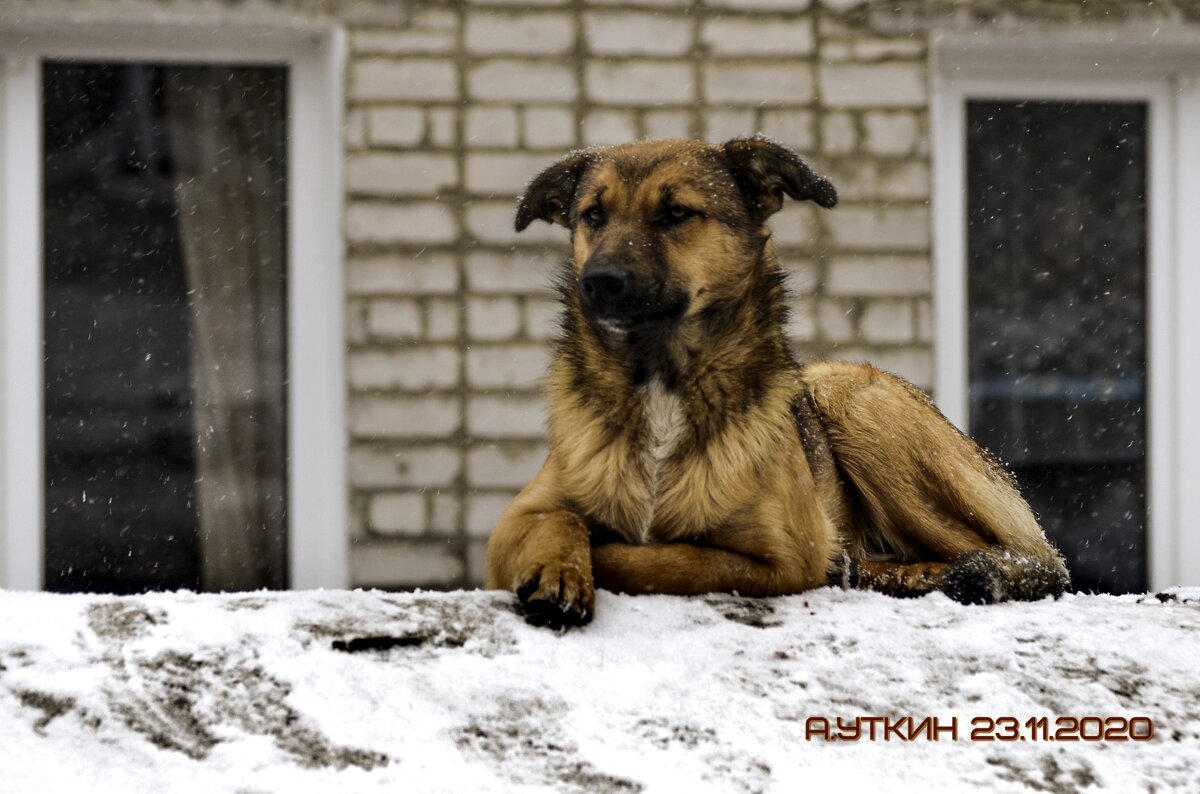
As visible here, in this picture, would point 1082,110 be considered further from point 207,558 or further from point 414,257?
point 207,558

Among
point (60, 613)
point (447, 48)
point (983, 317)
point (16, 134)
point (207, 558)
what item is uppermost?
point (447, 48)

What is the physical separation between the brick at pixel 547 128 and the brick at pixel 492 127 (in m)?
0.06

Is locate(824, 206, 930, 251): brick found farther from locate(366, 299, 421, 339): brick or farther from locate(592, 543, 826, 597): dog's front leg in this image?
locate(592, 543, 826, 597): dog's front leg

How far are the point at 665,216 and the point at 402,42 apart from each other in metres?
2.61

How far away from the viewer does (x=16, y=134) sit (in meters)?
5.14

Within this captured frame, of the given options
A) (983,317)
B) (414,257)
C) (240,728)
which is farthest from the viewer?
(983,317)

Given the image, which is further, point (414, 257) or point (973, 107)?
point (973, 107)

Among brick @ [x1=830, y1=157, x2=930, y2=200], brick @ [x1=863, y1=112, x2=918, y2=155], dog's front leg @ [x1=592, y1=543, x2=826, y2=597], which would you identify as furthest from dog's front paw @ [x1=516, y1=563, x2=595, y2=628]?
brick @ [x1=863, y1=112, x2=918, y2=155]

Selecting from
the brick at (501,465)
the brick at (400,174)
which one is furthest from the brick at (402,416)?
the brick at (400,174)

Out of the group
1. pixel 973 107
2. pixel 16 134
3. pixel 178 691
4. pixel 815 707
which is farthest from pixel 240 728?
pixel 973 107

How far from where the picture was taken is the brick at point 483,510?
4949mm

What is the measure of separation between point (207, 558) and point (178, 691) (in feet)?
11.1

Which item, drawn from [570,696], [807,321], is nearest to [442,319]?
[807,321]

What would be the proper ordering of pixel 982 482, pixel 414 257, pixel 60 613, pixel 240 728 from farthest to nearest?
pixel 414 257 → pixel 982 482 → pixel 60 613 → pixel 240 728
